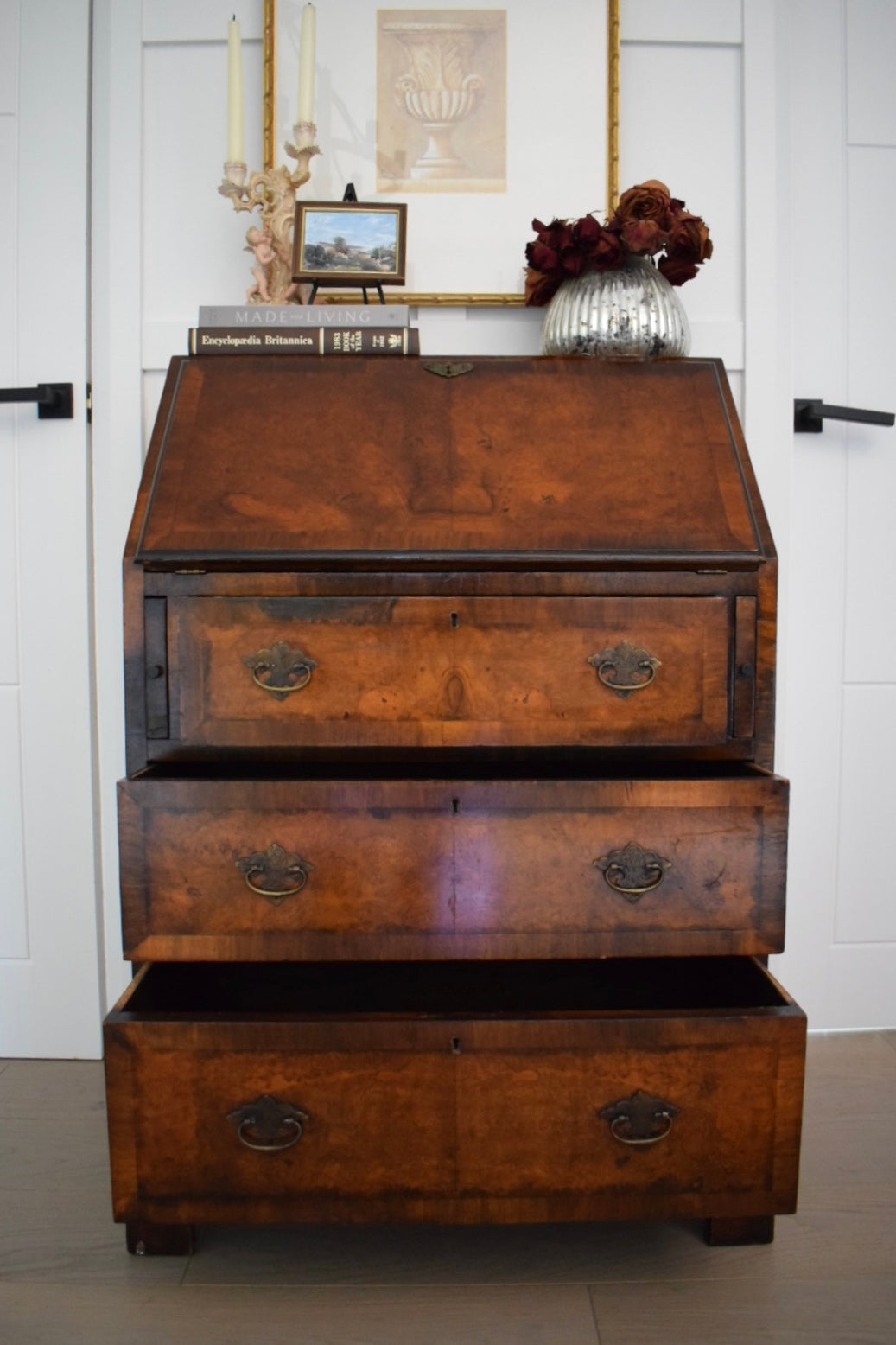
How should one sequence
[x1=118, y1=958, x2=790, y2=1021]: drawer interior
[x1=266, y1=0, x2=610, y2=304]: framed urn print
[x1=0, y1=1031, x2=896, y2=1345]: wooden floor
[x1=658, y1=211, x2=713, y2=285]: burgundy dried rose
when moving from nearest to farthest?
[x1=0, y1=1031, x2=896, y2=1345]: wooden floor
[x1=118, y1=958, x2=790, y2=1021]: drawer interior
[x1=658, y1=211, x2=713, y2=285]: burgundy dried rose
[x1=266, y1=0, x2=610, y2=304]: framed urn print

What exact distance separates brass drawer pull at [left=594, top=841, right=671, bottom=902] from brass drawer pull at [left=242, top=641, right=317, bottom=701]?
0.46m

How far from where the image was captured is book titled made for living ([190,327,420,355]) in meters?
1.39

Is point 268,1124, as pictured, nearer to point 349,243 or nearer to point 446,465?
point 446,465

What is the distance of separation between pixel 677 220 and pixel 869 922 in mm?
1452

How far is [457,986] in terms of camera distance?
143 centimetres

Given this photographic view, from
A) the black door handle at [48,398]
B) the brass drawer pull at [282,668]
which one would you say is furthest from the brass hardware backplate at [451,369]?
the black door handle at [48,398]

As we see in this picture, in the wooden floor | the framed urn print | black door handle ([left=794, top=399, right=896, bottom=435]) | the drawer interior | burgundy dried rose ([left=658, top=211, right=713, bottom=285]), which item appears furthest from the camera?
black door handle ([left=794, top=399, right=896, bottom=435])

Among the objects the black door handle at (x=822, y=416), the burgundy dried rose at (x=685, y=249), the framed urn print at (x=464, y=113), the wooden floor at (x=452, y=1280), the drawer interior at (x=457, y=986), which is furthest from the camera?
the black door handle at (x=822, y=416)

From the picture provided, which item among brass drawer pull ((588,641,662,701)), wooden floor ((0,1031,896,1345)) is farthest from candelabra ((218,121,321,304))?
wooden floor ((0,1031,896,1345))

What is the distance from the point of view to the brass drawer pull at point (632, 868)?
119 cm

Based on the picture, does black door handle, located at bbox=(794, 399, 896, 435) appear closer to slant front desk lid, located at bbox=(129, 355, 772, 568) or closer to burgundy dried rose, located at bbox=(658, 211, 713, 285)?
burgundy dried rose, located at bbox=(658, 211, 713, 285)

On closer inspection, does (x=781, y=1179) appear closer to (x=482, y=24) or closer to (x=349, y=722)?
(x=349, y=722)

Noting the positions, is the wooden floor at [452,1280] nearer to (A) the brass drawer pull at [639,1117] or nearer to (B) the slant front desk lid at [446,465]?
(A) the brass drawer pull at [639,1117]

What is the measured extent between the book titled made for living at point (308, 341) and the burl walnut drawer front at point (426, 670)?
1.43ft
